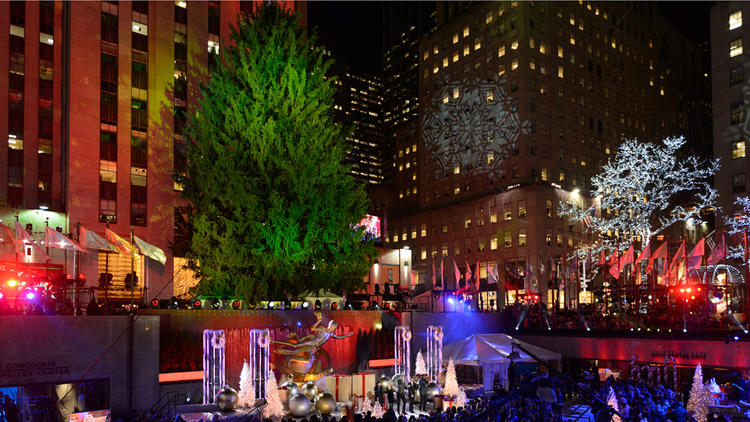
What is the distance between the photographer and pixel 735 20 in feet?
209

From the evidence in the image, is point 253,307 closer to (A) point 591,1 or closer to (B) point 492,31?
(B) point 492,31

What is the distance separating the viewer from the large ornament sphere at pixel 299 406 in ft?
67.3

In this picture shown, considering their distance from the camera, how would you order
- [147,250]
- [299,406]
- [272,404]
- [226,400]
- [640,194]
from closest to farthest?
[299,406], [226,400], [272,404], [147,250], [640,194]

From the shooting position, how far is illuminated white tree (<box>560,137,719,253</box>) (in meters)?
47.7

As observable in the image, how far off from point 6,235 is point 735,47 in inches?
2495

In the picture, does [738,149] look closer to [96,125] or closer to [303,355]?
[303,355]

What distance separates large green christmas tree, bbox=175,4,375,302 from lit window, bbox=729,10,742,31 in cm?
4850

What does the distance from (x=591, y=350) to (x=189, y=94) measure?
2992 cm

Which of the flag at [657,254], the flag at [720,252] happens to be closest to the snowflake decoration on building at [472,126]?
the flag at [657,254]

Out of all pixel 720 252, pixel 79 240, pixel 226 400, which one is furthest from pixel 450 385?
pixel 79 240

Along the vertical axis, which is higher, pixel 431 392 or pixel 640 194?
pixel 640 194

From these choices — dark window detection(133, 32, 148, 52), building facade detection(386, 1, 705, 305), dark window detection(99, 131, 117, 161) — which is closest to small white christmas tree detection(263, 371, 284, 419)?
dark window detection(99, 131, 117, 161)

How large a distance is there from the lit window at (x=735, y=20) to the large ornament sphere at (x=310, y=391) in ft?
198

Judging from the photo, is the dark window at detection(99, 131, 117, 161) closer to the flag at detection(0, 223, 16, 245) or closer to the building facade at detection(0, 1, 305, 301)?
the building facade at detection(0, 1, 305, 301)
